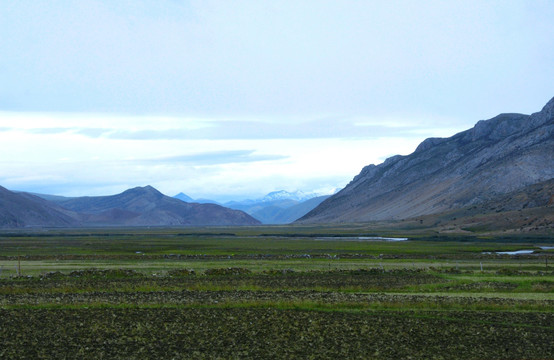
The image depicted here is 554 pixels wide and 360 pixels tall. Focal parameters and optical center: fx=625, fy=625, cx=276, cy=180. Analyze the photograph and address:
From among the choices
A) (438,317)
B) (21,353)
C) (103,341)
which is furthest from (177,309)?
(438,317)

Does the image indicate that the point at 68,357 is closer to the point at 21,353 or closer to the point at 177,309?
the point at 21,353

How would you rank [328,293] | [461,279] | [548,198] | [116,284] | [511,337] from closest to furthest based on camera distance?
1. [511,337]
2. [328,293]
3. [116,284]
4. [461,279]
5. [548,198]

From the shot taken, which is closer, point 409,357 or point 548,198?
point 409,357

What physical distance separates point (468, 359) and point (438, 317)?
860 cm

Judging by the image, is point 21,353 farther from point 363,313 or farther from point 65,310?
point 363,313

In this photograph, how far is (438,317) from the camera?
101 feet

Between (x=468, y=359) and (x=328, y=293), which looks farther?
(x=328, y=293)

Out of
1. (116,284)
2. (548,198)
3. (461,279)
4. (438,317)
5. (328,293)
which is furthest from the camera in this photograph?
(548,198)

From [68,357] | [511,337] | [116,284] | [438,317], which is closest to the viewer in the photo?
[68,357]

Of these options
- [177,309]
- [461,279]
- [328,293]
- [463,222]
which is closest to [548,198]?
[463,222]

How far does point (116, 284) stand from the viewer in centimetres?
4475

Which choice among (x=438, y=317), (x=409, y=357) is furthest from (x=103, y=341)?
(x=438, y=317)

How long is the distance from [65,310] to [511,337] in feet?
70.2

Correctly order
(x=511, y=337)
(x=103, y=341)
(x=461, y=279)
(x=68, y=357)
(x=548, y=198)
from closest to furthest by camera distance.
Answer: (x=68, y=357)
(x=103, y=341)
(x=511, y=337)
(x=461, y=279)
(x=548, y=198)
